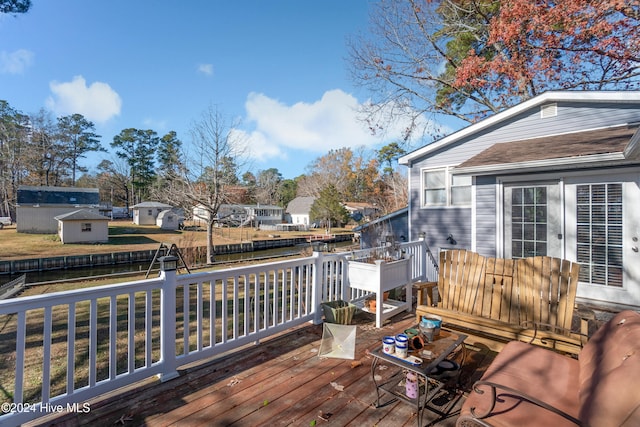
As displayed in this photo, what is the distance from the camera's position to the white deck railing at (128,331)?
6.57 feet

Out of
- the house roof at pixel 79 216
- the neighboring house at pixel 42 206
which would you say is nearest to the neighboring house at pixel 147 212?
the neighboring house at pixel 42 206

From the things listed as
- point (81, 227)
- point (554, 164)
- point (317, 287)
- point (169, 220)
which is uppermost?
point (554, 164)

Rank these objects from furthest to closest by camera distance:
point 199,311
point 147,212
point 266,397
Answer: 1. point 147,212
2. point 199,311
3. point 266,397

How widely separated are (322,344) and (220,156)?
14282 millimetres

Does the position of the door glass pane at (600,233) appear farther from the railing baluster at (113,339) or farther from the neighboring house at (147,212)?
the neighboring house at (147,212)

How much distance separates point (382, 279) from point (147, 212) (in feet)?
118

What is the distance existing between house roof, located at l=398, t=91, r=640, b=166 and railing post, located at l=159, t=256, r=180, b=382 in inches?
278

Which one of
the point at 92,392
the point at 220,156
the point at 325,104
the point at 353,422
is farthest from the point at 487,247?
the point at 325,104

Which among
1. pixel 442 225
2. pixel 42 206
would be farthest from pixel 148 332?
pixel 42 206

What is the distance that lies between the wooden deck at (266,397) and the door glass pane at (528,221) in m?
3.29

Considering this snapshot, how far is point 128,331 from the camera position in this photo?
2453 mm

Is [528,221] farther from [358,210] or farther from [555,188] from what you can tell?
[358,210]

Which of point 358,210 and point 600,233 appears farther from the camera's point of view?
point 358,210

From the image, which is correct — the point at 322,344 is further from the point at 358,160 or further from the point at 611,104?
the point at 358,160
